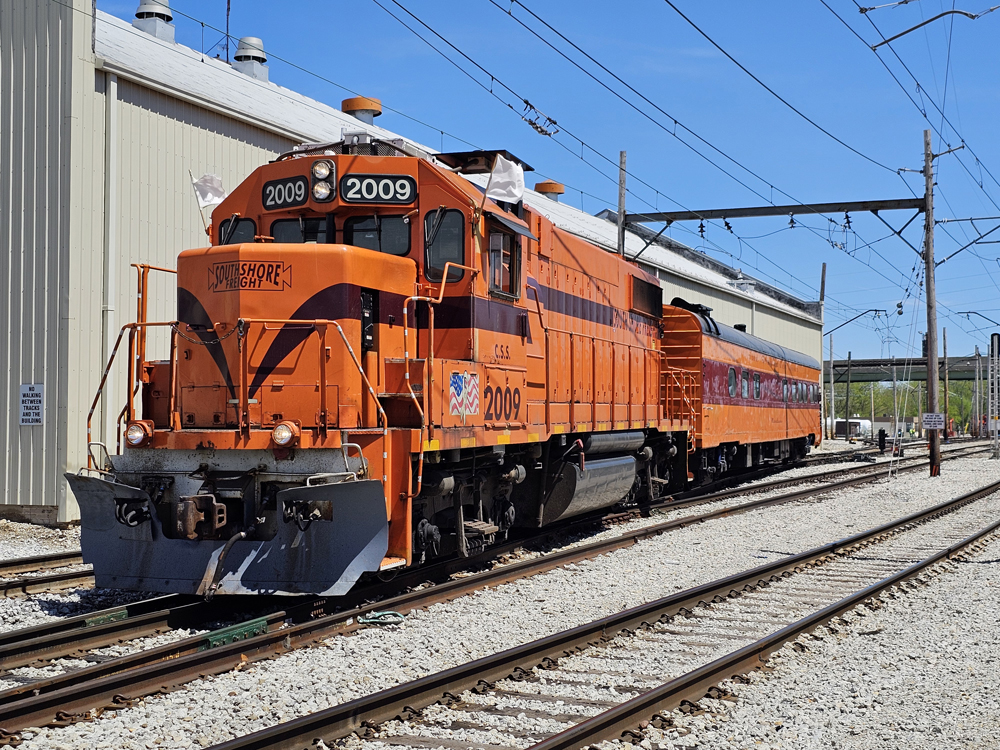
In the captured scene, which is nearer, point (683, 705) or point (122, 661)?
point (683, 705)

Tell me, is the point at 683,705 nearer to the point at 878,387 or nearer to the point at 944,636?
the point at 944,636

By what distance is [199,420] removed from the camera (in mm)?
7738

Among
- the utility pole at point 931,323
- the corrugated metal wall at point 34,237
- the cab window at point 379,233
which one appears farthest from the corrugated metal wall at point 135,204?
the utility pole at point 931,323

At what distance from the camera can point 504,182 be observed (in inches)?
324

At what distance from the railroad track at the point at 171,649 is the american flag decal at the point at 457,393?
1.53m

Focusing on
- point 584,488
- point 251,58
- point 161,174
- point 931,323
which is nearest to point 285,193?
point 584,488

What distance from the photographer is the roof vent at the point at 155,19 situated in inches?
757

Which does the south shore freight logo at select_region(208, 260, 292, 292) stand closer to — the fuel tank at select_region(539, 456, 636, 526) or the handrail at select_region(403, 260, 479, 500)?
the handrail at select_region(403, 260, 479, 500)

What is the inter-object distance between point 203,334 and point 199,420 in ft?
2.28

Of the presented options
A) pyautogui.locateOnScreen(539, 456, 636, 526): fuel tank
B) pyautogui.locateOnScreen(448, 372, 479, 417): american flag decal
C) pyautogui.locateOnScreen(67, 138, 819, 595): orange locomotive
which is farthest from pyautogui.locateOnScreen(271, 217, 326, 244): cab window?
pyautogui.locateOnScreen(539, 456, 636, 526): fuel tank

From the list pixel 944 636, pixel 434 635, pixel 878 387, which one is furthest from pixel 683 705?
pixel 878 387

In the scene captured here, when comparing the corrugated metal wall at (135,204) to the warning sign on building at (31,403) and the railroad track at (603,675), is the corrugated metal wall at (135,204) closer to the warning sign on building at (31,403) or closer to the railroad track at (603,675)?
the warning sign on building at (31,403)

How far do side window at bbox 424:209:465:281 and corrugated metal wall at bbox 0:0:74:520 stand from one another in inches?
270

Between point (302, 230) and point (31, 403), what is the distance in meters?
6.77
